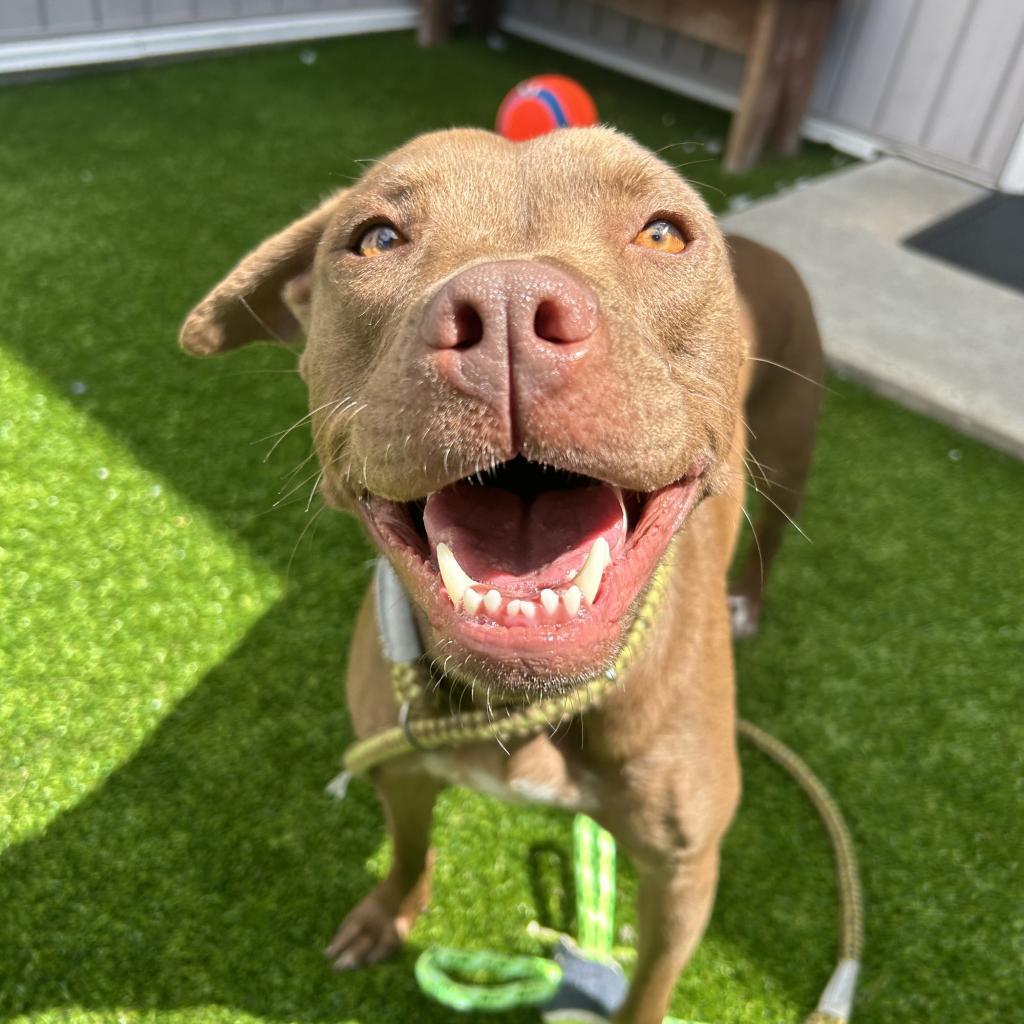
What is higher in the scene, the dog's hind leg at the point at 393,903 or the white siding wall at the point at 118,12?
the white siding wall at the point at 118,12

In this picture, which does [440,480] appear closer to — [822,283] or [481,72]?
[822,283]

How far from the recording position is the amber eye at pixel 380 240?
1668 mm

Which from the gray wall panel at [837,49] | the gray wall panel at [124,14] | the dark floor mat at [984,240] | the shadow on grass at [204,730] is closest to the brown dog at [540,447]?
the shadow on grass at [204,730]

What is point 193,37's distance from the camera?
7.36 meters

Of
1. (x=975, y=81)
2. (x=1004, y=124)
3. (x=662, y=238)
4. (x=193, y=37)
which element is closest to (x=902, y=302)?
(x=1004, y=124)

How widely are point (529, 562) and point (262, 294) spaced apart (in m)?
1.16

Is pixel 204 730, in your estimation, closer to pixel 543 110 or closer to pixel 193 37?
pixel 543 110

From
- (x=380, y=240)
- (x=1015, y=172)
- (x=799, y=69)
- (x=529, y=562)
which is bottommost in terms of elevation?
(x=1015, y=172)

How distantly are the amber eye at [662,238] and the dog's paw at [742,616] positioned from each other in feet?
6.16

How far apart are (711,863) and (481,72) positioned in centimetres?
729

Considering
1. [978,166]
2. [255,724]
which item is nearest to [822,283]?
[978,166]

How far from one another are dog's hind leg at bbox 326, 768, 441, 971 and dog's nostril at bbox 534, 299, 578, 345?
1404 millimetres

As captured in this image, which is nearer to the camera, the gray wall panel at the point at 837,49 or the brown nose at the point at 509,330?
the brown nose at the point at 509,330

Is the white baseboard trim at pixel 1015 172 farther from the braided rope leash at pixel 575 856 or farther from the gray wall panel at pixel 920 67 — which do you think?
the braided rope leash at pixel 575 856
